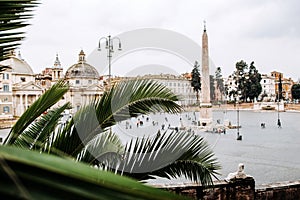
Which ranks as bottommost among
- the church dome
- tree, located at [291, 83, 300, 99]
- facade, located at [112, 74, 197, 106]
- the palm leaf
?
the palm leaf

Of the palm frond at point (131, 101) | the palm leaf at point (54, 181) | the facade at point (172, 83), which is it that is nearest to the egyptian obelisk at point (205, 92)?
the facade at point (172, 83)

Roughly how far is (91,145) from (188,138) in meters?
0.70

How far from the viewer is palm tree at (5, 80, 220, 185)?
2324mm

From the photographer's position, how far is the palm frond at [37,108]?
2.07 metres

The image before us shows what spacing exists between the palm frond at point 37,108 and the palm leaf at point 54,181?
174cm

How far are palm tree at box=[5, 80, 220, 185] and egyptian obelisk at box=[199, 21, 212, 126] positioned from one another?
64.8 feet

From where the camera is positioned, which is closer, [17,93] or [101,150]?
[101,150]

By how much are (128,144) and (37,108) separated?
74 centimetres

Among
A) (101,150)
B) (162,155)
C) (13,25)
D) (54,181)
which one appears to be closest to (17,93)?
(101,150)

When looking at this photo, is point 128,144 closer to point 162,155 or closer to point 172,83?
point 162,155

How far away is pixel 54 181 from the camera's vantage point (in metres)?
0.33

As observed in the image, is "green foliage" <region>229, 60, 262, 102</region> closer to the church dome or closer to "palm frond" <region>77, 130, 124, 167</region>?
the church dome

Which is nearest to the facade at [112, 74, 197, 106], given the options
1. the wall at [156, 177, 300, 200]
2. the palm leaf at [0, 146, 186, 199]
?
the wall at [156, 177, 300, 200]

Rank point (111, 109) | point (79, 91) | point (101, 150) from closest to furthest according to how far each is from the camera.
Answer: point (111, 109), point (101, 150), point (79, 91)
